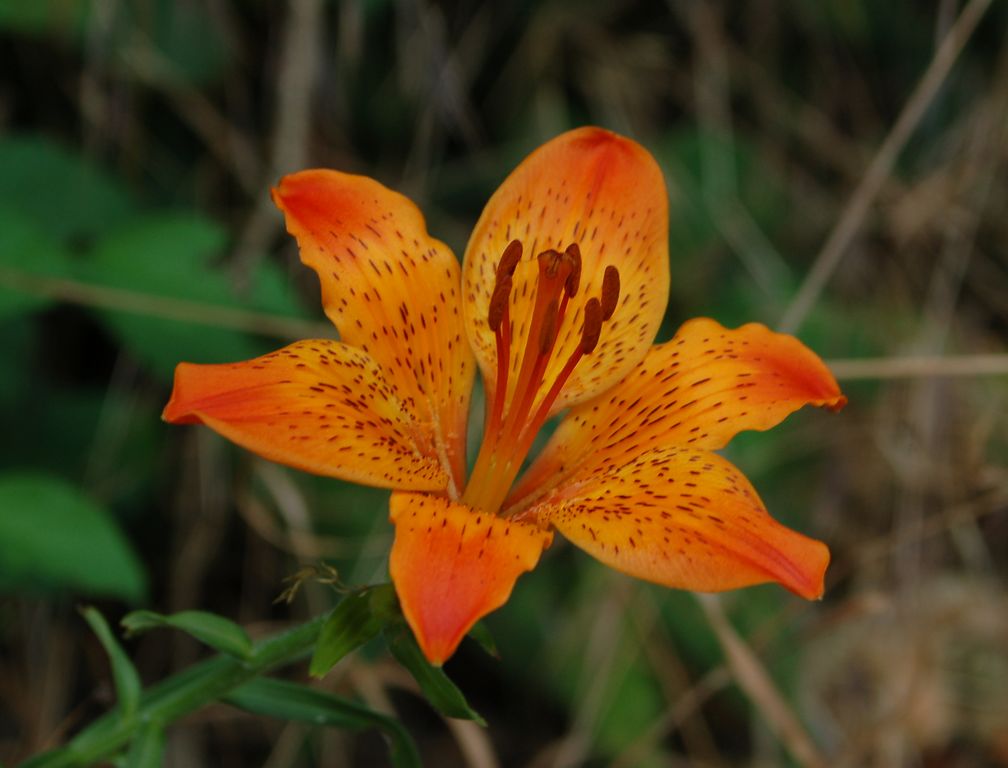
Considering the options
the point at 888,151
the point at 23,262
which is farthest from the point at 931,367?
the point at 23,262

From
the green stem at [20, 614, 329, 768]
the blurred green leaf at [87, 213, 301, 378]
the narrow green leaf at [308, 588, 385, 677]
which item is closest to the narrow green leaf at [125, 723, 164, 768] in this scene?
the green stem at [20, 614, 329, 768]

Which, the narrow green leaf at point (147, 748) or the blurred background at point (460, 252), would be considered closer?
the narrow green leaf at point (147, 748)

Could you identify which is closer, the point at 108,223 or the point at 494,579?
the point at 494,579

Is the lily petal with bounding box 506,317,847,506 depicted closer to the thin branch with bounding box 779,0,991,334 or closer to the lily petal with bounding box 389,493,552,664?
the lily petal with bounding box 389,493,552,664

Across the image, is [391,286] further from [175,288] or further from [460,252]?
[460,252]

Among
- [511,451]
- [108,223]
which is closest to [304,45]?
[108,223]

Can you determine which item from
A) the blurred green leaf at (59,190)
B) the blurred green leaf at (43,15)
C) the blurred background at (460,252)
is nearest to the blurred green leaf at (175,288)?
the blurred background at (460,252)

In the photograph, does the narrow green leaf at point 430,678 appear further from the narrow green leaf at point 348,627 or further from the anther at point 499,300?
the anther at point 499,300

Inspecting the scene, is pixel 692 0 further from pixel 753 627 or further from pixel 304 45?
pixel 753 627
